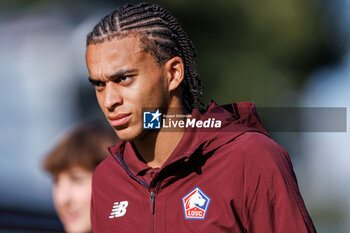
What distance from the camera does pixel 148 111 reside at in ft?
7.28

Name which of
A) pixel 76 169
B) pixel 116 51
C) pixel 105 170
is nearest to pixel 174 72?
pixel 116 51

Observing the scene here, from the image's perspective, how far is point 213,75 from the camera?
5.14 meters

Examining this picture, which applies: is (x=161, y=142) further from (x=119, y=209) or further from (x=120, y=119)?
(x=119, y=209)

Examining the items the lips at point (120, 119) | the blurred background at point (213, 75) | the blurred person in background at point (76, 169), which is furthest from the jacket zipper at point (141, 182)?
the blurred background at point (213, 75)

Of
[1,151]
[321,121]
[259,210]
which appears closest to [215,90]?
[321,121]

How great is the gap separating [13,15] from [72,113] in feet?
3.82

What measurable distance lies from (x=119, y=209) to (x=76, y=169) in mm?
1788

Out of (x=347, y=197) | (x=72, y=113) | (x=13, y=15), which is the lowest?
(x=347, y=197)

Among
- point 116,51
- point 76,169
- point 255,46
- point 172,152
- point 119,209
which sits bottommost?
point 76,169

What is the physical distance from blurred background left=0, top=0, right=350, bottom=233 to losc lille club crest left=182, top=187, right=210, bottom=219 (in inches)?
94.2

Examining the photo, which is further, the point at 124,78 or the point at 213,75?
the point at 213,75

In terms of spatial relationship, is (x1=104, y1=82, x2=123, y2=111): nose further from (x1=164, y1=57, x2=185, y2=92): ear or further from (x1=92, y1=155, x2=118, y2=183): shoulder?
(x1=92, y1=155, x2=118, y2=183): shoulder

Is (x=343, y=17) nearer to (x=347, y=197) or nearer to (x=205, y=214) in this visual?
(x=347, y=197)

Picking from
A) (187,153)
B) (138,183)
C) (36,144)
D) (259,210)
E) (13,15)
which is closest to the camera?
(259,210)
